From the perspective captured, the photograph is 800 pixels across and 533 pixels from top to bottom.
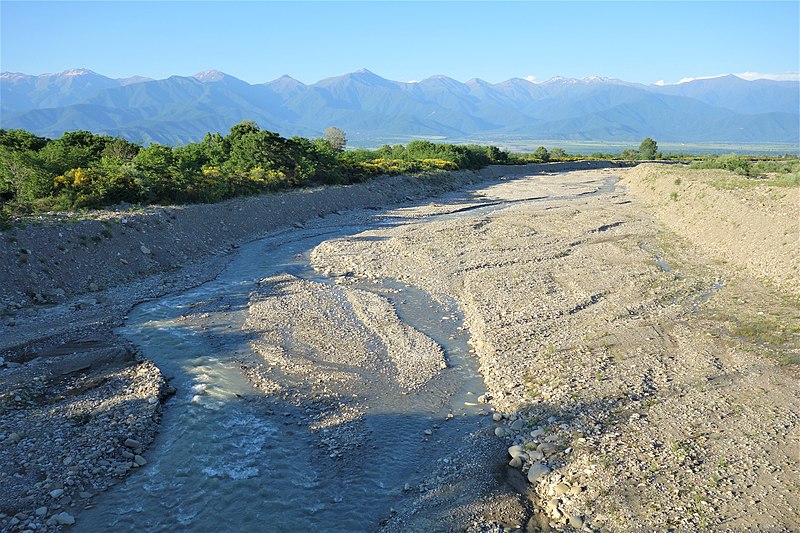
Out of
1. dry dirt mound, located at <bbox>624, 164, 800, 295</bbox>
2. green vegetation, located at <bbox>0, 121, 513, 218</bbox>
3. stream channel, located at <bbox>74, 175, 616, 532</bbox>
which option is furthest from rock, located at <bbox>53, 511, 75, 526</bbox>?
dry dirt mound, located at <bbox>624, 164, 800, 295</bbox>

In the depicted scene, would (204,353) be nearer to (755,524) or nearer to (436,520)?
(436,520)

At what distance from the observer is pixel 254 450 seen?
1012 centimetres

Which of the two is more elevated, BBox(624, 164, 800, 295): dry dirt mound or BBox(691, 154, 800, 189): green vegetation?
BBox(691, 154, 800, 189): green vegetation

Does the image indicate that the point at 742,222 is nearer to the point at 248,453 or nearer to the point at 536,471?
the point at 536,471

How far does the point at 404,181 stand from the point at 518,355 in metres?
41.4

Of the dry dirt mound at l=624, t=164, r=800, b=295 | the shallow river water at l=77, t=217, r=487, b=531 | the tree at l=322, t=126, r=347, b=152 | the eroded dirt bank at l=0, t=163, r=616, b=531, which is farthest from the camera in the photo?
the tree at l=322, t=126, r=347, b=152

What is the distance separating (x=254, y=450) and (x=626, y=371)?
9624 mm

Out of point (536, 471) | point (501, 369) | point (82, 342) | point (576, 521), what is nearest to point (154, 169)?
point (82, 342)

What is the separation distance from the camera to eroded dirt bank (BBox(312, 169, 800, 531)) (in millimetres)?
8391

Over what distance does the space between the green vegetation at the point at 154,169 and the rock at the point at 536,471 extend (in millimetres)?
22661

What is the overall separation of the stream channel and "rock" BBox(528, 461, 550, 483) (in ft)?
5.37

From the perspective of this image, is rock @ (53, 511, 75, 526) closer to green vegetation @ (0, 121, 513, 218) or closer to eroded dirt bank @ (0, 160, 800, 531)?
eroded dirt bank @ (0, 160, 800, 531)

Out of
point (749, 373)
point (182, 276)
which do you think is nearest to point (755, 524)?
point (749, 373)

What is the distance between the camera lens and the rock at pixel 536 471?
9.21 metres
